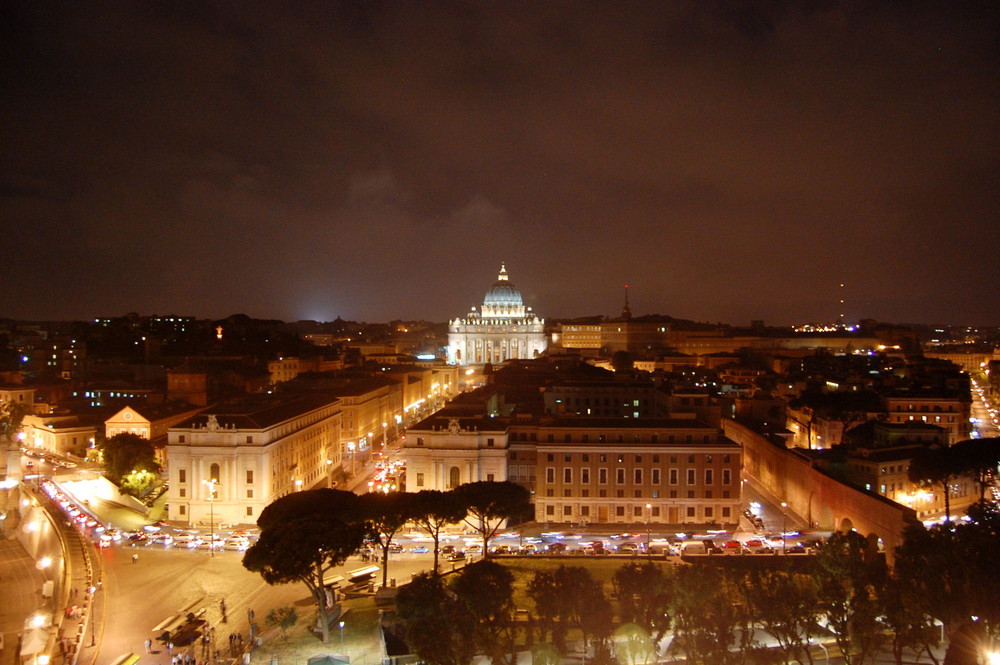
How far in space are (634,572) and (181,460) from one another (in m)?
22.6

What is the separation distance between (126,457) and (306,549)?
20903mm

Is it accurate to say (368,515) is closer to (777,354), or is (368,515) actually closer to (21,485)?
(21,485)

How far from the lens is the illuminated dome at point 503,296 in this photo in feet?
454

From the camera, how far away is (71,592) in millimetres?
26781

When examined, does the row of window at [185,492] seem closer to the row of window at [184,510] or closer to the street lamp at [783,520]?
the row of window at [184,510]

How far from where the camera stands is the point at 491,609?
66.3 ft

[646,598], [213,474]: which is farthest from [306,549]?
[213,474]

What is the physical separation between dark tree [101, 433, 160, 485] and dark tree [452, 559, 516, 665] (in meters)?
24.6

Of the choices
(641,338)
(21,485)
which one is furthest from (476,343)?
(21,485)

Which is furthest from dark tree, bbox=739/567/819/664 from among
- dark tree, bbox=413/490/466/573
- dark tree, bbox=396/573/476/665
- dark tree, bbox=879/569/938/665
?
dark tree, bbox=413/490/466/573

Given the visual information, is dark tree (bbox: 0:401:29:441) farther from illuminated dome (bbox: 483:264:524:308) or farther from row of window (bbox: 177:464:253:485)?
illuminated dome (bbox: 483:264:524:308)

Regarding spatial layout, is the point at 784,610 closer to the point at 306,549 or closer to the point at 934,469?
the point at 306,549

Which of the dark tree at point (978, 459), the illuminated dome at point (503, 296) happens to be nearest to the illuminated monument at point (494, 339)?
the illuminated dome at point (503, 296)

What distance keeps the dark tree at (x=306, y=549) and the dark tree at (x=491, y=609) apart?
13.4 feet
